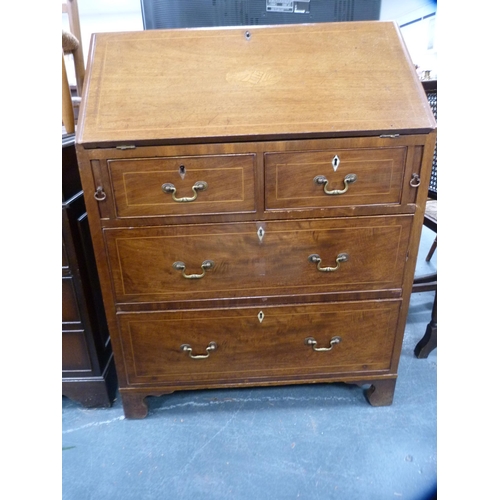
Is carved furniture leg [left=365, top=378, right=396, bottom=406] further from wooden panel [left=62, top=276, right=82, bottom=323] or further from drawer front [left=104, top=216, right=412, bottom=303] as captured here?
wooden panel [left=62, top=276, right=82, bottom=323]

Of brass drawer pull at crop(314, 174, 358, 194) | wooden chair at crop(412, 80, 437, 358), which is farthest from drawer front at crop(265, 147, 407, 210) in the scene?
wooden chair at crop(412, 80, 437, 358)

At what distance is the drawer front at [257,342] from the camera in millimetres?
1173

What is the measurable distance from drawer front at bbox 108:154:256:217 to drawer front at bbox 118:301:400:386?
361 millimetres

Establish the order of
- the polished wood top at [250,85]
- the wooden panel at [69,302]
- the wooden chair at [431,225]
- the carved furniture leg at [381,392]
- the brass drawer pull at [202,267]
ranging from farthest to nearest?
the wooden chair at [431,225], the carved furniture leg at [381,392], the wooden panel at [69,302], the brass drawer pull at [202,267], the polished wood top at [250,85]

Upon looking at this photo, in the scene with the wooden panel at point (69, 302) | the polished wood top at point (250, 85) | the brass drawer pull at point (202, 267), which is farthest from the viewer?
the wooden panel at point (69, 302)

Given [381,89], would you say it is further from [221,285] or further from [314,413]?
[314,413]

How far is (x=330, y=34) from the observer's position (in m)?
1.10

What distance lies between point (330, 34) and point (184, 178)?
0.66m

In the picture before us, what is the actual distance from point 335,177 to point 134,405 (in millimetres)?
1087

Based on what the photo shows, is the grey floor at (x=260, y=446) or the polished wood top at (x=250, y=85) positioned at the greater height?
the polished wood top at (x=250, y=85)

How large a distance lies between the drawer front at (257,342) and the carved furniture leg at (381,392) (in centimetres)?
8

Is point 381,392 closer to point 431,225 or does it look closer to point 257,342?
point 257,342

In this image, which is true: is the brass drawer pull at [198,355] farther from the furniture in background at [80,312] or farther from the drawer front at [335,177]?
the drawer front at [335,177]

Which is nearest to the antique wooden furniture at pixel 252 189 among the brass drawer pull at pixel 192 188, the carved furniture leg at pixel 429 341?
the brass drawer pull at pixel 192 188
